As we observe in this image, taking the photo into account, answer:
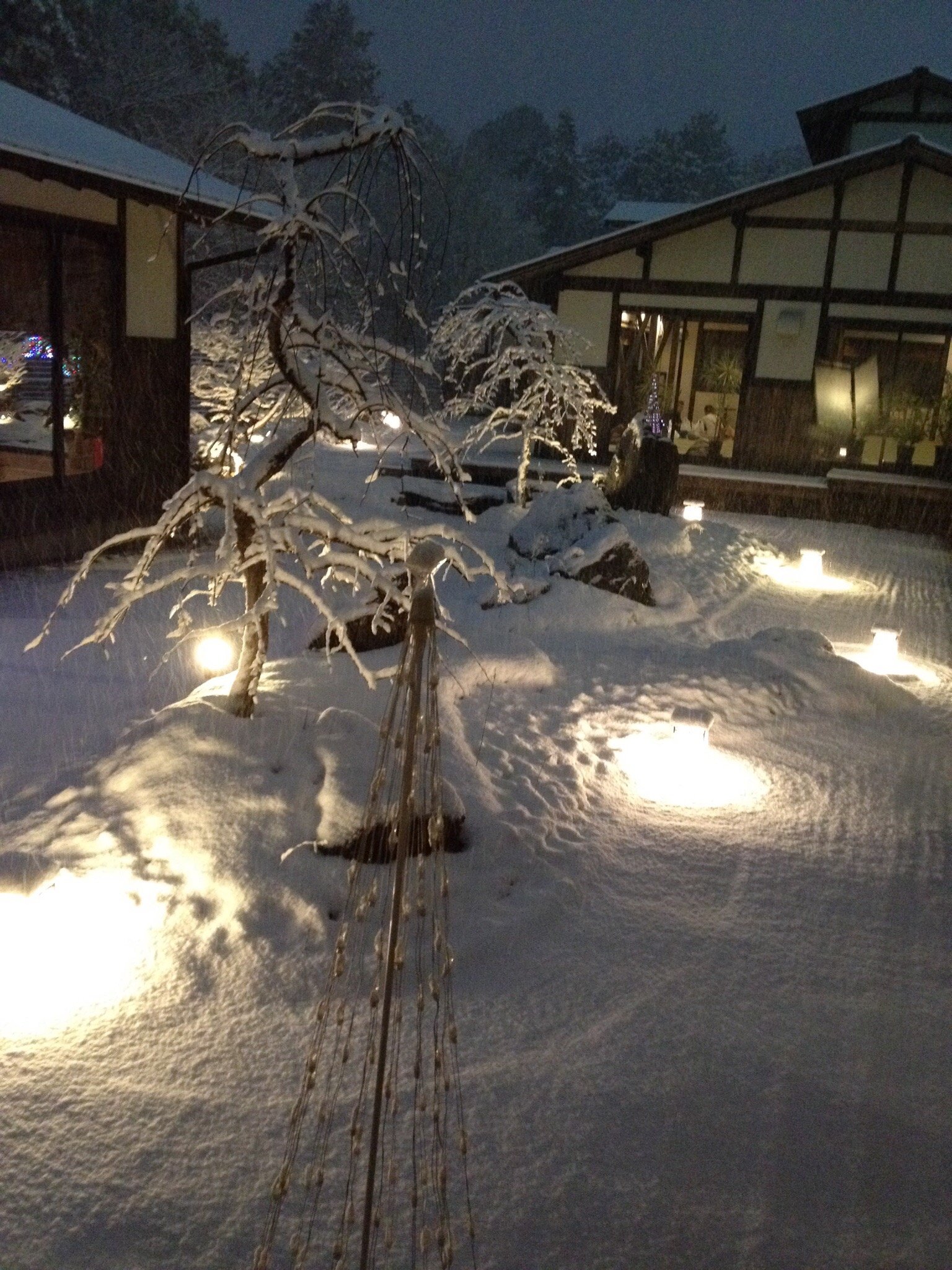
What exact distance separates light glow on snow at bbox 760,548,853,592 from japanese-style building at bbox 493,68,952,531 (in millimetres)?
4688

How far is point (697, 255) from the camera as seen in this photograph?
58.8 feet

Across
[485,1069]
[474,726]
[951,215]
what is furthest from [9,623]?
[951,215]

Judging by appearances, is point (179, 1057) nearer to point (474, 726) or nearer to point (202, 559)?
point (474, 726)

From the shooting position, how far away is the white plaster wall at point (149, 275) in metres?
10.4

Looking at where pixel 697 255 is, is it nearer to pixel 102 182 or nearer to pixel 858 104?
pixel 858 104

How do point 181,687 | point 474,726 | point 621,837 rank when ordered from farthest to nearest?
point 181,687 < point 474,726 < point 621,837

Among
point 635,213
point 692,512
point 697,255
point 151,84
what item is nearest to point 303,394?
point 692,512

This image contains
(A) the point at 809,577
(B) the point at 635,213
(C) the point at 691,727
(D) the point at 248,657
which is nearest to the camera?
(D) the point at 248,657

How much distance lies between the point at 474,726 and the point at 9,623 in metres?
3.82

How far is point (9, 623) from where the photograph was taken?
7.82 m

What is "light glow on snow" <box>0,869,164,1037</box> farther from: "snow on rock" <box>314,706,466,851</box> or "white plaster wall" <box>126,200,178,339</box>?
"white plaster wall" <box>126,200,178,339</box>

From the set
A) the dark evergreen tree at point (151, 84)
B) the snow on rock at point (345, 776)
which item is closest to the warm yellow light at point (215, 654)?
the snow on rock at point (345, 776)

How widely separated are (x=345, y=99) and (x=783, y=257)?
2174 cm

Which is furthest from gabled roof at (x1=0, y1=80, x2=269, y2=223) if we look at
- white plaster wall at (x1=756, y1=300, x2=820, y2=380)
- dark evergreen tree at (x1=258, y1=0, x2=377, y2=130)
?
dark evergreen tree at (x1=258, y1=0, x2=377, y2=130)
